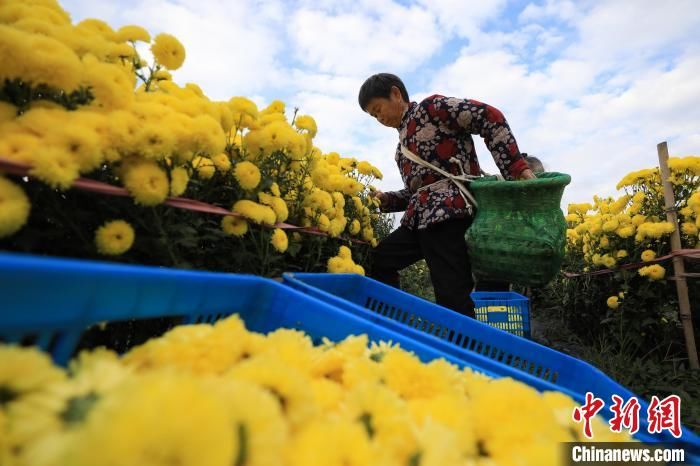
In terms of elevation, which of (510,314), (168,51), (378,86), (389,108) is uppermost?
(378,86)

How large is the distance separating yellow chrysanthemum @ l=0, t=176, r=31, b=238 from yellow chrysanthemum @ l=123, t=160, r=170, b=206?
0.17 meters

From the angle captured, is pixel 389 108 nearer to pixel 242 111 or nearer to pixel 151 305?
pixel 242 111

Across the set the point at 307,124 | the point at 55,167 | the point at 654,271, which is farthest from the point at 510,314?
the point at 55,167

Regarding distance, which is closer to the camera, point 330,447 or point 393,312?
point 330,447

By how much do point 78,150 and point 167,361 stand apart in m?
0.37

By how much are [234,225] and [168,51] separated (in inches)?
17.7

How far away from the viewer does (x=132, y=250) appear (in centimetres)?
87

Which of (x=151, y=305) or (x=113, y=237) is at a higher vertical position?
(x=113, y=237)

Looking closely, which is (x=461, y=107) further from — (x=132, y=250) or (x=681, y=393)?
(x=681, y=393)

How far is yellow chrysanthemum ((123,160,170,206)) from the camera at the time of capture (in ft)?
2.34

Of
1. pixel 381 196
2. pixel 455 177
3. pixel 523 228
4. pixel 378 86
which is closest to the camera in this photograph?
pixel 523 228

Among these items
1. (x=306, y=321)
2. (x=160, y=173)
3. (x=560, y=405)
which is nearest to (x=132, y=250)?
(x=160, y=173)

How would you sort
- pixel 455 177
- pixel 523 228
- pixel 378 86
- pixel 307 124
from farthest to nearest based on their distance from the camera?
1. pixel 378 86
2. pixel 455 177
3. pixel 523 228
4. pixel 307 124

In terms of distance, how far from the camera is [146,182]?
0.72 meters
